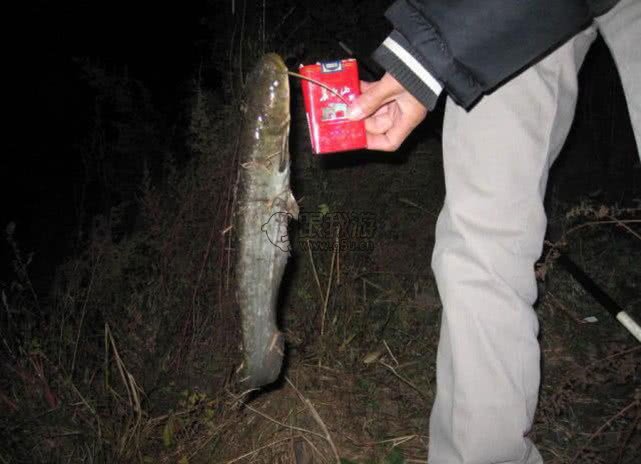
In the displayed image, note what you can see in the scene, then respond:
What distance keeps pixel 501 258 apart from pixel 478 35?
0.67 m

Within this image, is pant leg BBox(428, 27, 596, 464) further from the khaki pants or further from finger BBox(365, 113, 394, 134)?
finger BBox(365, 113, 394, 134)

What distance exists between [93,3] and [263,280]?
981cm

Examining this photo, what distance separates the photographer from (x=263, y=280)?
6.25ft

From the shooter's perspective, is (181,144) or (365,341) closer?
(365,341)

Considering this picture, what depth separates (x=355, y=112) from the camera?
1.73 metres

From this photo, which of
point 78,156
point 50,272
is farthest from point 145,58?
point 50,272

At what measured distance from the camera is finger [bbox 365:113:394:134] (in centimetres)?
189

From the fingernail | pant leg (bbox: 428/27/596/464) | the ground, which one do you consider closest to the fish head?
the fingernail

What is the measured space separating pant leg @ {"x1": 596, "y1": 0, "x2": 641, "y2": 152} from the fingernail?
802 mm

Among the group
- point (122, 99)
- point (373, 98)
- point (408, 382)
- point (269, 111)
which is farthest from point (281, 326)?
point (122, 99)

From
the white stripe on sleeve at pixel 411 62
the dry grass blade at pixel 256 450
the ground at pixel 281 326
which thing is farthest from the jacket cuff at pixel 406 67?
the dry grass blade at pixel 256 450

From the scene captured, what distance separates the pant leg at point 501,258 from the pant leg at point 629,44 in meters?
0.10

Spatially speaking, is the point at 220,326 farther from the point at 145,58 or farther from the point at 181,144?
the point at 145,58

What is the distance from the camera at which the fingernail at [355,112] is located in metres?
1.72
